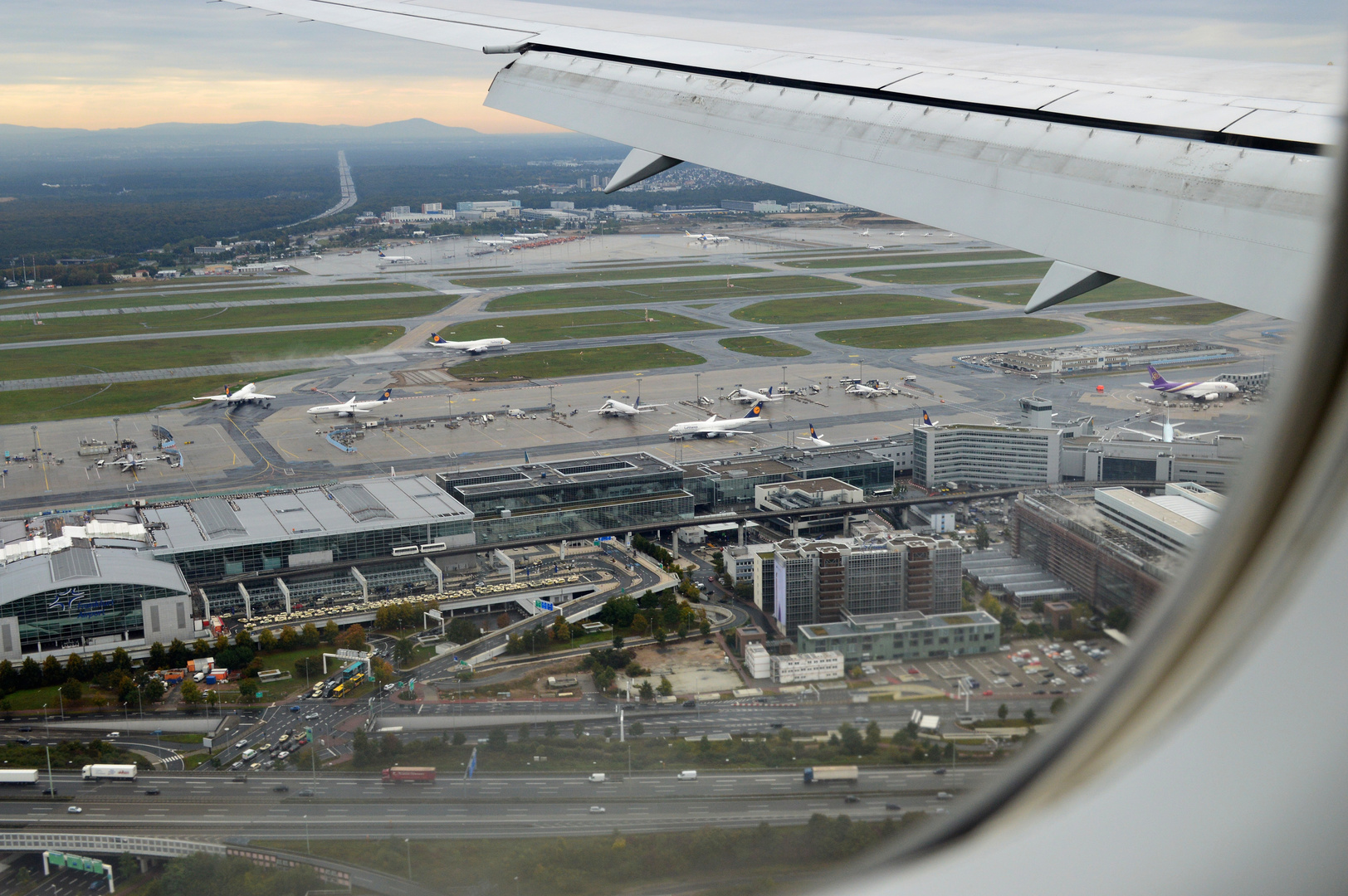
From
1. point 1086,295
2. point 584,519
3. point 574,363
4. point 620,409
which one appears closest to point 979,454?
point 584,519

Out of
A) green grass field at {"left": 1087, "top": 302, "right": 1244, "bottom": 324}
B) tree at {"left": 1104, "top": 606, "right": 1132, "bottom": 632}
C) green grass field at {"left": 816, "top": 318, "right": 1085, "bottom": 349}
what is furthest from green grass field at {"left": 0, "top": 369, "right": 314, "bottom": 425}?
tree at {"left": 1104, "top": 606, "right": 1132, "bottom": 632}

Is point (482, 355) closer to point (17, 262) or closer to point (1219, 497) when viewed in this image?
point (1219, 497)

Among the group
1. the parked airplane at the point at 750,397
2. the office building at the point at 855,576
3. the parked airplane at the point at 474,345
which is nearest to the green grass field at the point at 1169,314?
the parked airplane at the point at 750,397

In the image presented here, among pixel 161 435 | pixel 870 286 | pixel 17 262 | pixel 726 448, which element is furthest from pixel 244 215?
pixel 726 448

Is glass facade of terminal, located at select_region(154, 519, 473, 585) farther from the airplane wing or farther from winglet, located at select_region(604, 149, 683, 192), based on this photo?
winglet, located at select_region(604, 149, 683, 192)

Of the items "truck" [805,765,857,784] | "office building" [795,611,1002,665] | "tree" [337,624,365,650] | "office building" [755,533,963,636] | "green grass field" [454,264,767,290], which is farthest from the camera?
"green grass field" [454,264,767,290]
